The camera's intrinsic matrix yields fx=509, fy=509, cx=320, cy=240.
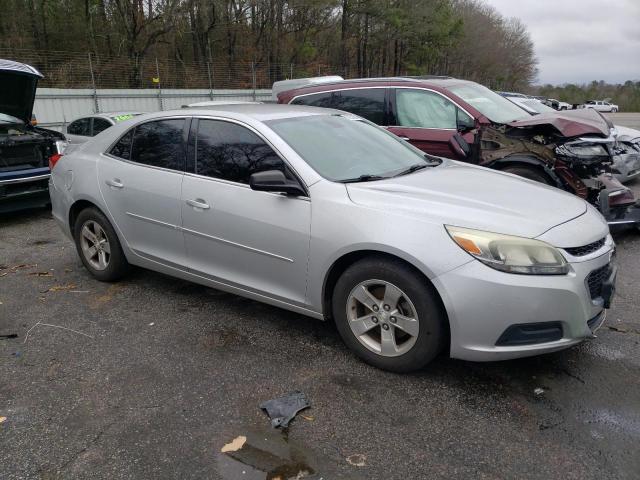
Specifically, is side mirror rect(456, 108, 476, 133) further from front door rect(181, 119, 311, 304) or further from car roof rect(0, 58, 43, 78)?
car roof rect(0, 58, 43, 78)

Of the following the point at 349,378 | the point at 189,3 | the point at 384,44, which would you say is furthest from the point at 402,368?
the point at 384,44

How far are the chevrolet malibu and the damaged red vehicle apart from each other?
2037mm

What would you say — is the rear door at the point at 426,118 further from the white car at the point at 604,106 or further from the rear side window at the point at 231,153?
the white car at the point at 604,106

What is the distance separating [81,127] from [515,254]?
388 inches

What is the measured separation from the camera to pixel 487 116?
20.5 ft

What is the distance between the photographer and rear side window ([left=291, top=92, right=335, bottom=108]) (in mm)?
7094

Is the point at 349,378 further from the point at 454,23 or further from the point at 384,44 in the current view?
the point at 454,23

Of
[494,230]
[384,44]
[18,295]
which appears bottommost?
[18,295]

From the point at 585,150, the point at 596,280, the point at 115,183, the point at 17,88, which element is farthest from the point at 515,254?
the point at 17,88

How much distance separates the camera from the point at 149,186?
13.1ft

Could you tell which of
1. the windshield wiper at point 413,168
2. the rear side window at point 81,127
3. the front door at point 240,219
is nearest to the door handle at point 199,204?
the front door at point 240,219

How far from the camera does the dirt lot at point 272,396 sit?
91.9 inches

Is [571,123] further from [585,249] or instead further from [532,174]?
[585,249]

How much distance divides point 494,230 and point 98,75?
61.9 ft
